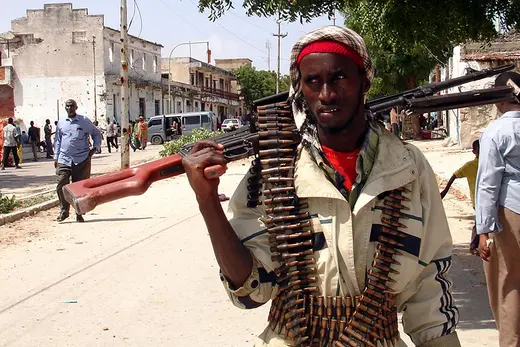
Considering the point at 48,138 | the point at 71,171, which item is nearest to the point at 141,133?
the point at 48,138

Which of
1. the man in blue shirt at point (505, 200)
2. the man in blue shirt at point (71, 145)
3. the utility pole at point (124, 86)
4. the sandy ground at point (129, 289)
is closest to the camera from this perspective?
the man in blue shirt at point (505, 200)

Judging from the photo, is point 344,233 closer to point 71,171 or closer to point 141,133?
point 71,171

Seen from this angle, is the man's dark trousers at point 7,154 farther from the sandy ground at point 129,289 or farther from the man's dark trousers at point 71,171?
the man's dark trousers at point 71,171

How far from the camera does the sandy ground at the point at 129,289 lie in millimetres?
5180

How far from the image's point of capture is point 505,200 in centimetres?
407

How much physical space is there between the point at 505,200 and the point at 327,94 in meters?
2.45

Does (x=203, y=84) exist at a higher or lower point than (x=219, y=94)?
higher

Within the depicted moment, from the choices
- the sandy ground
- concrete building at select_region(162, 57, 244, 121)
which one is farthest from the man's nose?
concrete building at select_region(162, 57, 244, 121)

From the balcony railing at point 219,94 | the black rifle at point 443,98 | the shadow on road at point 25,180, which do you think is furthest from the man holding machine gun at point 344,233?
the balcony railing at point 219,94

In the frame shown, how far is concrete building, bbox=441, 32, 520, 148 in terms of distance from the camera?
65.4 feet

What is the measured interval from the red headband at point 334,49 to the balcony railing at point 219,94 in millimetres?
65019

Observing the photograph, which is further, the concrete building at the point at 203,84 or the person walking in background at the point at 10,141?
the concrete building at the point at 203,84

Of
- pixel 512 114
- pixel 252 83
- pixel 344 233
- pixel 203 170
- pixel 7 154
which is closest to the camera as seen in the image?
pixel 203 170

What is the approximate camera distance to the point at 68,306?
19.6 feet
